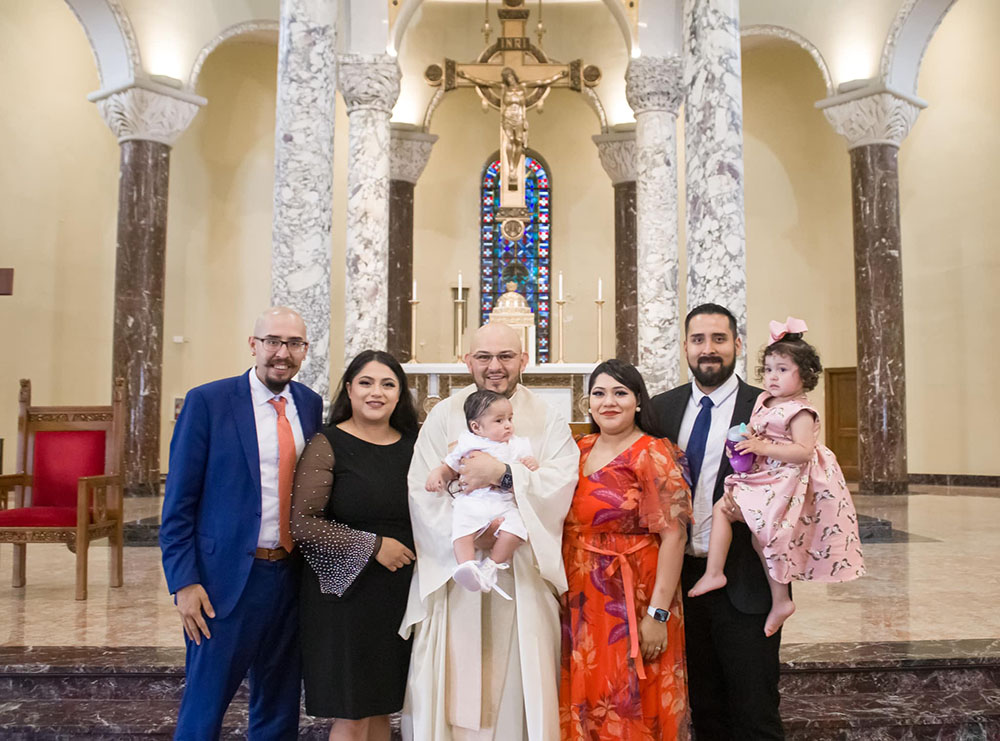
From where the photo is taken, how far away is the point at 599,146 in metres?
13.9

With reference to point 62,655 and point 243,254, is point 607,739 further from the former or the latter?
point 243,254

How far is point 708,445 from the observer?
9.92 ft

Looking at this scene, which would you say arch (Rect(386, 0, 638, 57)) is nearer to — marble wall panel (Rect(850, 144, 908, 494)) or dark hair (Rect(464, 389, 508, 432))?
marble wall panel (Rect(850, 144, 908, 494))

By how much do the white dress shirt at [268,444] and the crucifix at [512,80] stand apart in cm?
795

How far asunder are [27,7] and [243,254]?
14.5ft

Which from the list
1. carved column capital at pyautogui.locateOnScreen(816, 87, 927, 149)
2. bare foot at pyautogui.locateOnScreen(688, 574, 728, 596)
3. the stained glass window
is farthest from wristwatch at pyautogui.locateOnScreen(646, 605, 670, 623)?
the stained glass window

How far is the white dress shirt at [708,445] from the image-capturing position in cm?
296

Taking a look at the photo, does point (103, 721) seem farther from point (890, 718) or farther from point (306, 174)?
point (306, 174)

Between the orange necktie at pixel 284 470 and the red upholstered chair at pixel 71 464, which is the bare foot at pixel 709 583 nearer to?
the orange necktie at pixel 284 470

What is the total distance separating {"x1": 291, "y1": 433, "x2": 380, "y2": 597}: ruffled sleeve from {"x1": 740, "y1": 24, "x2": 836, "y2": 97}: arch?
1131 centimetres

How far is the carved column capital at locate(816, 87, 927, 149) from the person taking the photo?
38.2 ft

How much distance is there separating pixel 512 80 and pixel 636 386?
918 cm

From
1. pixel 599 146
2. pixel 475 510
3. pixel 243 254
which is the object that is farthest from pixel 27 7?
pixel 475 510

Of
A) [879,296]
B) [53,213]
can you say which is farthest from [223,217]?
[879,296]
